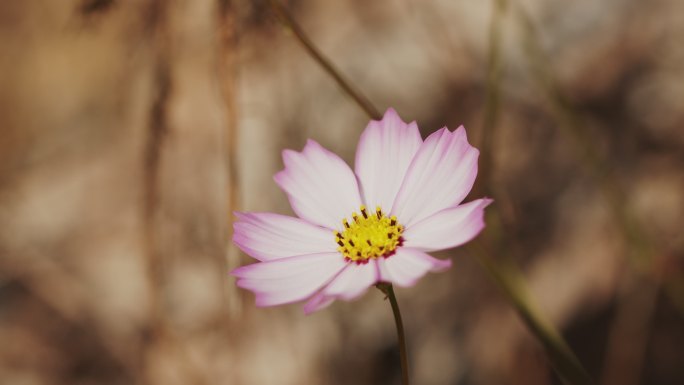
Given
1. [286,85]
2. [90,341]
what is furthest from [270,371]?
[286,85]

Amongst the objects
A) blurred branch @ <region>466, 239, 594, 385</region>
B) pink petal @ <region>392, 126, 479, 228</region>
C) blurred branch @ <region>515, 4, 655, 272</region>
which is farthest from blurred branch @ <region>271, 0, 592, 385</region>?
blurred branch @ <region>515, 4, 655, 272</region>

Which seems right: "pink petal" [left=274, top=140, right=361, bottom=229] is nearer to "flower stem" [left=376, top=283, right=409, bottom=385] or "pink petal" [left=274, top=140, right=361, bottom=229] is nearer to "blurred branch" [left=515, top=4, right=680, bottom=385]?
"flower stem" [left=376, top=283, right=409, bottom=385]

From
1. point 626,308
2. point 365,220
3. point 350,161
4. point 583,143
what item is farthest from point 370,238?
point 626,308

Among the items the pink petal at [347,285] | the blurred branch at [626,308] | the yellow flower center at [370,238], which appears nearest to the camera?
the pink petal at [347,285]

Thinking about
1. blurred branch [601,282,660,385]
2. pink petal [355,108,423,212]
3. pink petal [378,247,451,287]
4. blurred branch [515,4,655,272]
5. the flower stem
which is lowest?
the flower stem

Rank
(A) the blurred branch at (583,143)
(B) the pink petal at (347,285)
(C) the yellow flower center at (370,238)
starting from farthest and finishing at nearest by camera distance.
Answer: (A) the blurred branch at (583,143) < (C) the yellow flower center at (370,238) < (B) the pink petal at (347,285)

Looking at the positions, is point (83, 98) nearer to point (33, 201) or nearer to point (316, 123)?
point (33, 201)

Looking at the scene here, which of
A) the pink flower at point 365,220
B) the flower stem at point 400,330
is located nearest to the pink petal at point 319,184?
the pink flower at point 365,220

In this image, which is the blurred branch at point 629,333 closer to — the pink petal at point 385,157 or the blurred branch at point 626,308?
the blurred branch at point 626,308

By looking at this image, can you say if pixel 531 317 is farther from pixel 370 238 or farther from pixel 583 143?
pixel 583 143
